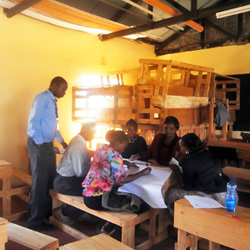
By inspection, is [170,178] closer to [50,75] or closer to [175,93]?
[175,93]

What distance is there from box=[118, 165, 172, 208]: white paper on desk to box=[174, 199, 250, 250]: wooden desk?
49cm

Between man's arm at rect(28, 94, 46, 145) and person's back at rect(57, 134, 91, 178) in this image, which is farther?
man's arm at rect(28, 94, 46, 145)

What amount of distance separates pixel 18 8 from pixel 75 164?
331 cm

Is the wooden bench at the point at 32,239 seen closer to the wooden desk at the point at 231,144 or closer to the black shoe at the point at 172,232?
the black shoe at the point at 172,232

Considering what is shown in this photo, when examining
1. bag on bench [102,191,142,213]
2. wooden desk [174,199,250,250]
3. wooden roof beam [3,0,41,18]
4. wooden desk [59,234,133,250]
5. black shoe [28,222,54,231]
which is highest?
wooden roof beam [3,0,41,18]

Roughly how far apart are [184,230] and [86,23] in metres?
4.88

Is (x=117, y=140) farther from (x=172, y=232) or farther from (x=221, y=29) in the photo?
(x=221, y=29)

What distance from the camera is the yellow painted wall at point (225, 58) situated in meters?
7.82

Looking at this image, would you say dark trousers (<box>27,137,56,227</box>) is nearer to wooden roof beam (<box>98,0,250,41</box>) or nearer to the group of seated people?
the group of seated people

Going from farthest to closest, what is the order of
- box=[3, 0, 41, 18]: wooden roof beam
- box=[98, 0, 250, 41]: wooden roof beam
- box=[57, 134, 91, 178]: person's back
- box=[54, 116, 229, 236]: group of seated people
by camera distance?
box=[98, 0, 250, 41]: wooden roof beam < box=[3, 0, 41, 18]: wooden roof beam < box=[57, 134, 91, 178]: person's back < box=[54, 116, 229, 236]: group of seated people

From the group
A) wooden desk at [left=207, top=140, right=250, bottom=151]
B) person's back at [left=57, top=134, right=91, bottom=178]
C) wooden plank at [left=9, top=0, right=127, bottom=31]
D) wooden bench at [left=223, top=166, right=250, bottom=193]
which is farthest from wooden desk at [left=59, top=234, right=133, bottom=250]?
wooden desk at [left=207, top=140, right=250, bottom=151]

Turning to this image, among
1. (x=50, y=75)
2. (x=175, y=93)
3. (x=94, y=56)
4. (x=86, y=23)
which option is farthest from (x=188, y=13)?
(x=50, y=75)

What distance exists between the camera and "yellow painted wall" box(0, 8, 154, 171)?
17.3 ft

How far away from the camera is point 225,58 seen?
8188mm
